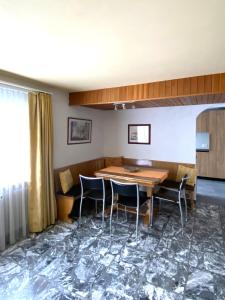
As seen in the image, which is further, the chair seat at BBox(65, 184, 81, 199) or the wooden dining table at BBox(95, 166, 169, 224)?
the chair seat at BBox(65, 184, 81, 199)

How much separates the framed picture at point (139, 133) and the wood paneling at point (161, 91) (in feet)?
5.00

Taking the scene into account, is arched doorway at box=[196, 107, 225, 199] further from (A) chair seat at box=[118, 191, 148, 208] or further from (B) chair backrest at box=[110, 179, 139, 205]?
(B) chair backrest at box=[110, 179, 139, 205]

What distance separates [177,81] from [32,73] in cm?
194

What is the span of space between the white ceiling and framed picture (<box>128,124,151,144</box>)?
81.6 inches

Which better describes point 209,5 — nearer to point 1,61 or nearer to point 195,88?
point 195,88

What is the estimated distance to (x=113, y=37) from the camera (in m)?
1.59

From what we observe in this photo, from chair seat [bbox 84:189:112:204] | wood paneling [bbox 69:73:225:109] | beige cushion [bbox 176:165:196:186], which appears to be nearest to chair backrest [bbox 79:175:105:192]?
chair seat [bbox 84:189:112:204]

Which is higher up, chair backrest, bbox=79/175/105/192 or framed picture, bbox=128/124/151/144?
framed picture, bbox=128/124/151/144

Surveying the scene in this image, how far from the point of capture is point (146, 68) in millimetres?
2312

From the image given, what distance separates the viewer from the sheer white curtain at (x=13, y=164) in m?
2.55

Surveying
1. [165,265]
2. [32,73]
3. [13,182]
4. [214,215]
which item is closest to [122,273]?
[165,265]

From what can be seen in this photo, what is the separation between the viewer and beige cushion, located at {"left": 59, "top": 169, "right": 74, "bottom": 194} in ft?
11.0

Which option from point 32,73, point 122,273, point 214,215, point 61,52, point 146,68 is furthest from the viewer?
point 214,215

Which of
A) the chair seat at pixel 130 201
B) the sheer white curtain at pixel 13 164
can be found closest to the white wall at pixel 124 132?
the sheer white curtain at pixel 13 164
